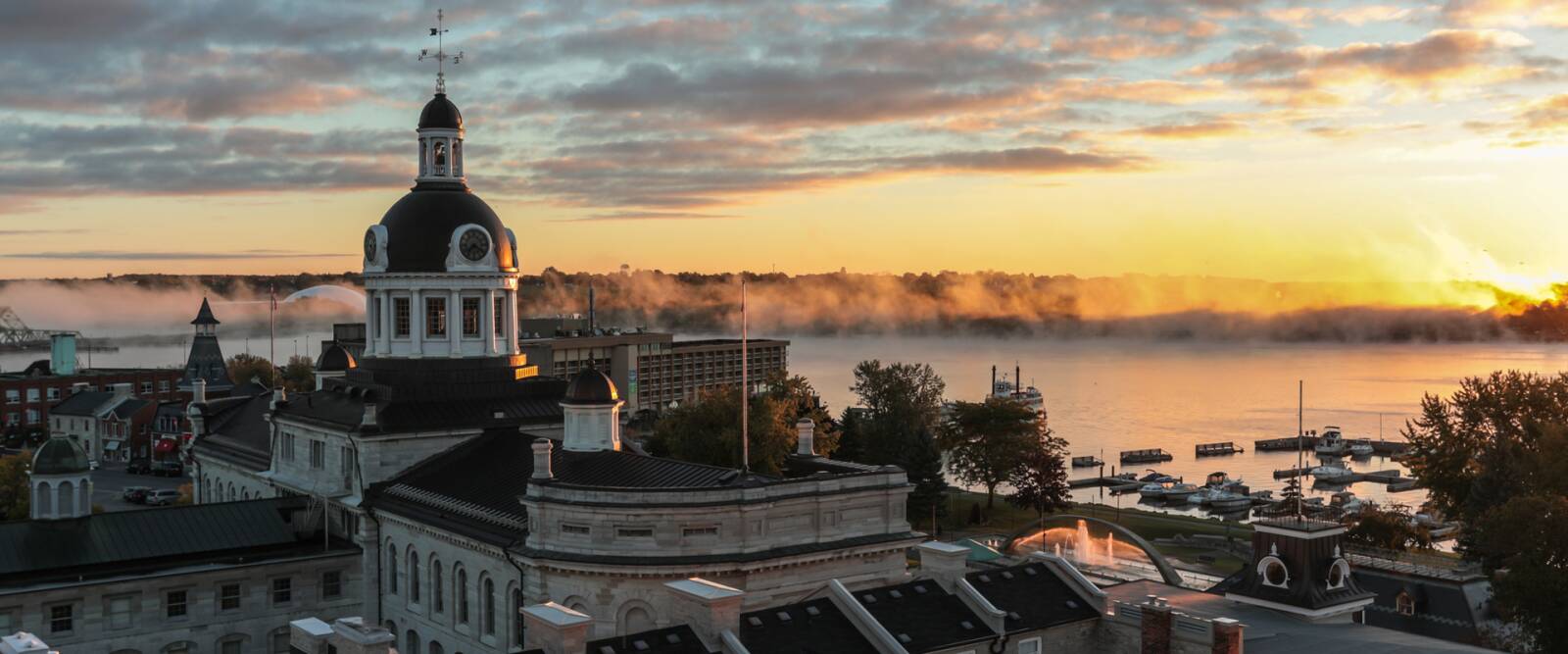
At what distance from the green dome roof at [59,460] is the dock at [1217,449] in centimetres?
13265

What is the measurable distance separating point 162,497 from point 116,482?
19.7 meters

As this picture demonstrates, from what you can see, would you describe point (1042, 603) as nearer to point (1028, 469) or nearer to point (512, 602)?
point (512, 602)

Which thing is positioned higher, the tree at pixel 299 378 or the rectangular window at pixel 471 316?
the rectangular window at pixel 471 316

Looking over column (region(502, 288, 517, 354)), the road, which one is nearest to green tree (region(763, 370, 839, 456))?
column (region(502, 288, 517, 354))

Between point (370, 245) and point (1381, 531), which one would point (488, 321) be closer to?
point (370, 245)

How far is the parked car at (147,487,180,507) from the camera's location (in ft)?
302

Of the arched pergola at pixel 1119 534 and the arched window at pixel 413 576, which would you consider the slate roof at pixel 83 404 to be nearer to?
the arched window at pixel 413 576

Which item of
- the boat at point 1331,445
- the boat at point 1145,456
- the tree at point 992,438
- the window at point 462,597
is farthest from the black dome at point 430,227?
the boat at point 1331,445

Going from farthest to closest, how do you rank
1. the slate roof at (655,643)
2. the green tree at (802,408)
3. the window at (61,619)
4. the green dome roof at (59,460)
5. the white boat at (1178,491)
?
the white boat at (1178,491) < the green tree at (802,408) < the green dome roof at (59,460) < the window at (61,619) < the slate roof at (655,643)

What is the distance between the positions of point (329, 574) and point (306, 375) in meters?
139

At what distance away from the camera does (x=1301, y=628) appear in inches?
1629

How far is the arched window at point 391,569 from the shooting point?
54.8 m

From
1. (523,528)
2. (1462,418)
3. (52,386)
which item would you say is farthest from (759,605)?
(52,386)

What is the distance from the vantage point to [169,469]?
380ft
